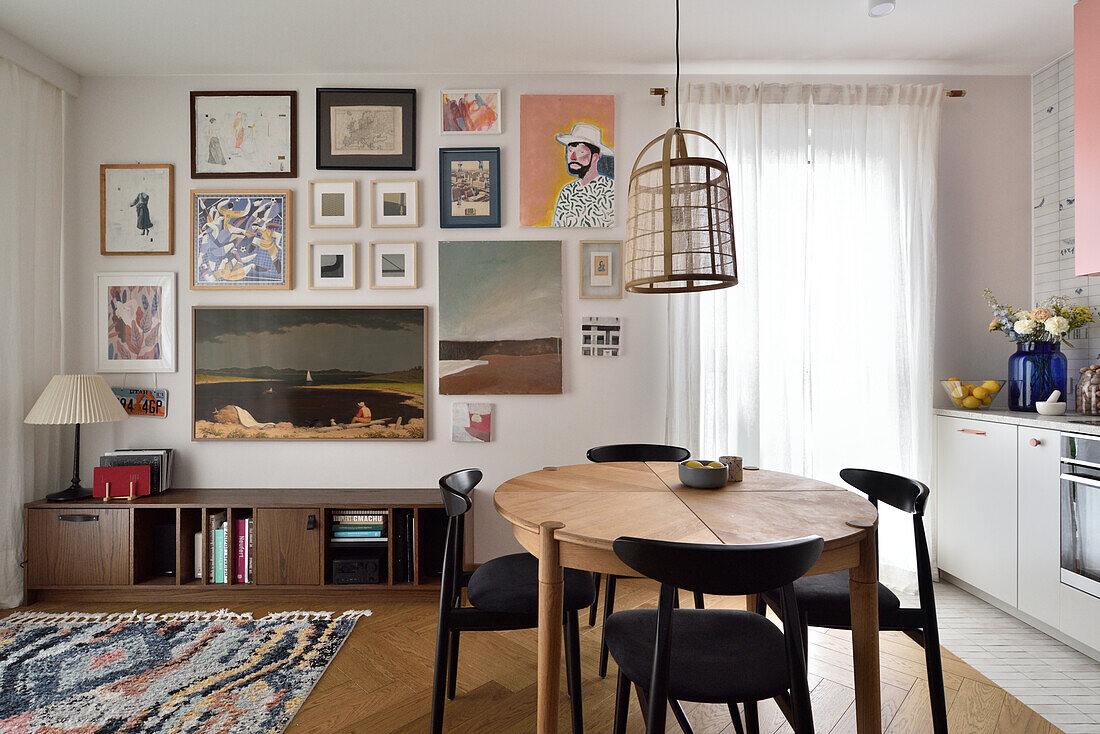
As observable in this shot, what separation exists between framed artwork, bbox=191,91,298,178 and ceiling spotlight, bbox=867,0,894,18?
310 centimetres

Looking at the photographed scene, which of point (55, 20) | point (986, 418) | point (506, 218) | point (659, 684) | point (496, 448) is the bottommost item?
point (659, 684)

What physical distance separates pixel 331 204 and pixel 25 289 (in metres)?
1.67

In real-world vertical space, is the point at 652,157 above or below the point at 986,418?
above

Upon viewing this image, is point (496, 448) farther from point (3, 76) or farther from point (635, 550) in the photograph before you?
point (3, 76)

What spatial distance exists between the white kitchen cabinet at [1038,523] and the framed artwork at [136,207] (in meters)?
4.67

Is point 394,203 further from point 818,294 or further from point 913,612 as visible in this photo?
point 913,612

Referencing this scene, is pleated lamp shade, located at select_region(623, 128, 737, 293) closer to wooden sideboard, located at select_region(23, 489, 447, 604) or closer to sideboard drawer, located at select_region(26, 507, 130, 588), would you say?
wooden sideboard, located at select_region(23, 489, 447, 604)

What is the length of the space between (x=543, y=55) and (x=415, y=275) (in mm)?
1448

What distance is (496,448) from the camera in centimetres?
332

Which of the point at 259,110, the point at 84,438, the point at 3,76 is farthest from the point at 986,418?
the point at 3,76

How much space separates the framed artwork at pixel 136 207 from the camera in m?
3.31

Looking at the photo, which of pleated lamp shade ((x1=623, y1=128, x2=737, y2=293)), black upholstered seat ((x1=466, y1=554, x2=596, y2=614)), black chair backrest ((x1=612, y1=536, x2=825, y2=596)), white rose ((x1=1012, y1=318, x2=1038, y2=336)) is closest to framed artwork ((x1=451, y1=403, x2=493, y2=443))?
black upholstered seat ((x1=466, y1=554, x2=596, y2=614))

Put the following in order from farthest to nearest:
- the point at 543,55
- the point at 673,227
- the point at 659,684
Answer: the point at 543,55
the point at 673,227
the point at 659,684

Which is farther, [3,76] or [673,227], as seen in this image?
[3,76]
